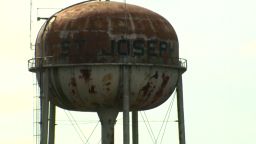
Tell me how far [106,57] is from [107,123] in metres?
4.76

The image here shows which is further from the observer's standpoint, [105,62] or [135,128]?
[135,128]

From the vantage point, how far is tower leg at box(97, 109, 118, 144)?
5791 centimetres

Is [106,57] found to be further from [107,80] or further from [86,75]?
[86,75]

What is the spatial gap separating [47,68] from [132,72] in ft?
15.4

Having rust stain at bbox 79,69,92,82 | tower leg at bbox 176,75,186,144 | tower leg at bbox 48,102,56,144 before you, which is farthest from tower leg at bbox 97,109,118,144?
tower leg at bbox 176,75,186,144

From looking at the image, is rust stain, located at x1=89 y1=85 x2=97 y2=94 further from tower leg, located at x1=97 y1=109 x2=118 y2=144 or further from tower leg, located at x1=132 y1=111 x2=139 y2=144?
tower leg, located at x1=132 y1=111 x2=139 y2=144

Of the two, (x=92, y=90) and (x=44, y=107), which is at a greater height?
(x=92, y=90)

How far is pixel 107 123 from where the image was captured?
58.4 meters

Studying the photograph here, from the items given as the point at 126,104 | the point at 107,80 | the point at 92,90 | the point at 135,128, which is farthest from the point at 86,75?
the point at 135,128

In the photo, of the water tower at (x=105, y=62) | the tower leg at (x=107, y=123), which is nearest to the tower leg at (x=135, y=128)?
the tower leg at (x=107, y=123)

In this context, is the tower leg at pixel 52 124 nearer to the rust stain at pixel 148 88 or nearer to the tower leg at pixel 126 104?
the tower leg at pixel 126 104

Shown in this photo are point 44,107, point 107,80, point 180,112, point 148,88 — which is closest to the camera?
point 107,80

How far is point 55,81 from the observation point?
56.1m

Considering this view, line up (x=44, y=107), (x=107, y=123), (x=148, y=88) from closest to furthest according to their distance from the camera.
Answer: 1. (x=148, y=88)
2. (x=44, y=107)
3. (x=107, y=123)
